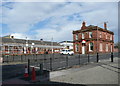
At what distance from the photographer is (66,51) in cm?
3919

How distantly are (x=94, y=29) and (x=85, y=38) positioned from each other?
436cm

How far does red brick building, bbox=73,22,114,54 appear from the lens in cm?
4094

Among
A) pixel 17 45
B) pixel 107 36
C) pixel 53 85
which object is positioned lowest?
pixel 53 85

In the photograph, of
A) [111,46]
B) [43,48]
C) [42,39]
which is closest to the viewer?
[111,46]

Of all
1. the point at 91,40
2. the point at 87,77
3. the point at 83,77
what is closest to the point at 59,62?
the point at 83,77

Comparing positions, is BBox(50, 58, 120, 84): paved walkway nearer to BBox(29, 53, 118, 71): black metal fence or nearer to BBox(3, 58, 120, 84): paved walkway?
BBox(3, 58, 120, 84): paved walkway

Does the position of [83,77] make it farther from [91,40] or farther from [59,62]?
[91,40]

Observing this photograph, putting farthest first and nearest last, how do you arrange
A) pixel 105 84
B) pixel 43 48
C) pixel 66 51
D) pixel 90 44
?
pixel 43 48 < pixel 90 44 < pixel 66 51 < pixel 105 84

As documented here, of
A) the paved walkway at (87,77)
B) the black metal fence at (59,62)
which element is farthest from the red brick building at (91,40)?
the paved walkway at (87,77)

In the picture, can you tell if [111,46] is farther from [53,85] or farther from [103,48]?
[53,85]

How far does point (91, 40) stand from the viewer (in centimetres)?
4169

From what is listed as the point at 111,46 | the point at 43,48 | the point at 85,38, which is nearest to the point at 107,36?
the point at 111,46

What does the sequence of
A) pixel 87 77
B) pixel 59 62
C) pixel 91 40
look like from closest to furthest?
pixel 87 77 < pixel 59 62 < pixel 91 40

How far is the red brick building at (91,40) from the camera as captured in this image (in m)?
40.9
